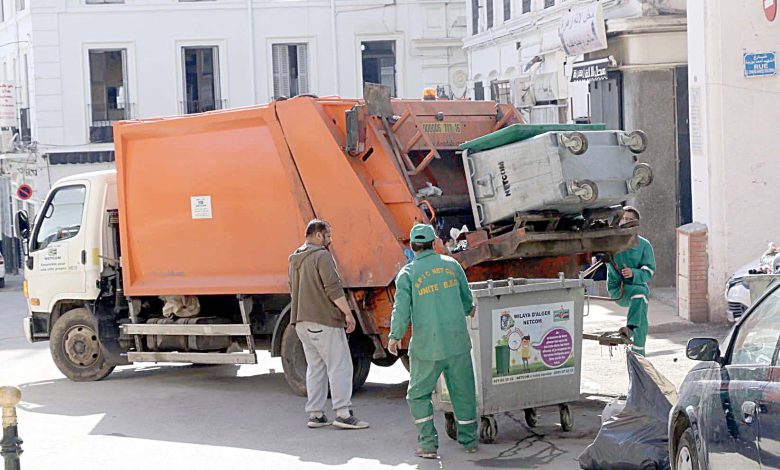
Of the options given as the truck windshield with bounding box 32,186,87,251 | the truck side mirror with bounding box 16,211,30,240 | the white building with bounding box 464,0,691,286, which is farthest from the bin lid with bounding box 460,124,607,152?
the white building with bounding box 464,0,691,286

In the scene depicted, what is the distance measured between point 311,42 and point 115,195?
74.4 ft

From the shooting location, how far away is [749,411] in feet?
19.3

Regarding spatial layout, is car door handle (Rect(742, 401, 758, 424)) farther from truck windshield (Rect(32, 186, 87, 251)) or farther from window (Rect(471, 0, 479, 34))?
window (Rect(471, 0, 479, 34))

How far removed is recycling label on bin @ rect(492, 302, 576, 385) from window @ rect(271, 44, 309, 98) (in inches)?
1061

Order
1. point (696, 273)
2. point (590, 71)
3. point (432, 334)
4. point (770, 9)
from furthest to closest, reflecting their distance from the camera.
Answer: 1. point (590, 71)
2. point (696, 273)
3. point (770, 9)
4. point (432, 334)

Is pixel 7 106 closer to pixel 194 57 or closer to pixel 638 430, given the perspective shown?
pixel 194 57

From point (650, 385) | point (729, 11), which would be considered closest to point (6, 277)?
point (729, 11)

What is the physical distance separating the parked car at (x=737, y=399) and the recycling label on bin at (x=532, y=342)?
94.5 inches

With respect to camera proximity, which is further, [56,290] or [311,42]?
[311,42]

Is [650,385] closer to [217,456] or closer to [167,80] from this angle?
[217,456]

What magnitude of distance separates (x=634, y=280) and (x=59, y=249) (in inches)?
240

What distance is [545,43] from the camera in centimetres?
2367

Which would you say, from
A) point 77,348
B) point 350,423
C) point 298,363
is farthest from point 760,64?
point 77,348

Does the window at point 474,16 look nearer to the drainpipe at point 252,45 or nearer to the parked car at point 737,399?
the drainpipe at point 252,45
